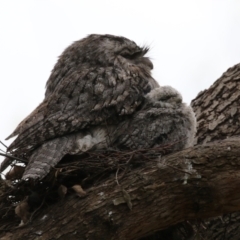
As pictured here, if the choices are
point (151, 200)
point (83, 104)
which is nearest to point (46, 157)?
point (83, 104)

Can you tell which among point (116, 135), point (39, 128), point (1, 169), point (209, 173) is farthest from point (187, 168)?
point (1, 169)

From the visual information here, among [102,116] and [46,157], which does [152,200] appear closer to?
[46,157]

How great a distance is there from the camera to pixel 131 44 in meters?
4.83

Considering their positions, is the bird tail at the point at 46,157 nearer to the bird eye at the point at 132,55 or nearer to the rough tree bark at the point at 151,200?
the rough tree bark at the point at 151,200

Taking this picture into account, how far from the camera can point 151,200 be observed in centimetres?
337

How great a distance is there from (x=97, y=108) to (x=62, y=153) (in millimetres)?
431

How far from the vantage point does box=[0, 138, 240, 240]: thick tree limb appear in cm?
332

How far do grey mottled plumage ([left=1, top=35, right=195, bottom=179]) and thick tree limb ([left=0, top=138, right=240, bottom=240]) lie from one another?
0.41 metres

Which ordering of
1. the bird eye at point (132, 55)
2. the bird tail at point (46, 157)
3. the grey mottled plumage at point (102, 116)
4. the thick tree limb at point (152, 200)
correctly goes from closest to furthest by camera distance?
the thick tree limb at point (152, 200)
the bird tail at point (46, 157)
the grey mottled plumage at point (102, 116)
the bird eye at point (132, 55)

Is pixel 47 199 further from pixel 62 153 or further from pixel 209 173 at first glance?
pixel 209 173

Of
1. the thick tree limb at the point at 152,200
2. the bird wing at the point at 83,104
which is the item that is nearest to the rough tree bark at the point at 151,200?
the thick tree limb at the point at 152,200

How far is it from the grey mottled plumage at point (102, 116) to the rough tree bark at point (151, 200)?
40cm

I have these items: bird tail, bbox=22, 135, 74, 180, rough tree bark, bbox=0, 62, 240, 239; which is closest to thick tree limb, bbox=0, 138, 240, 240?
rough tree bark, bbox=0, 62, 240, 239

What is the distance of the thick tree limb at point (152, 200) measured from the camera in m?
3.32
